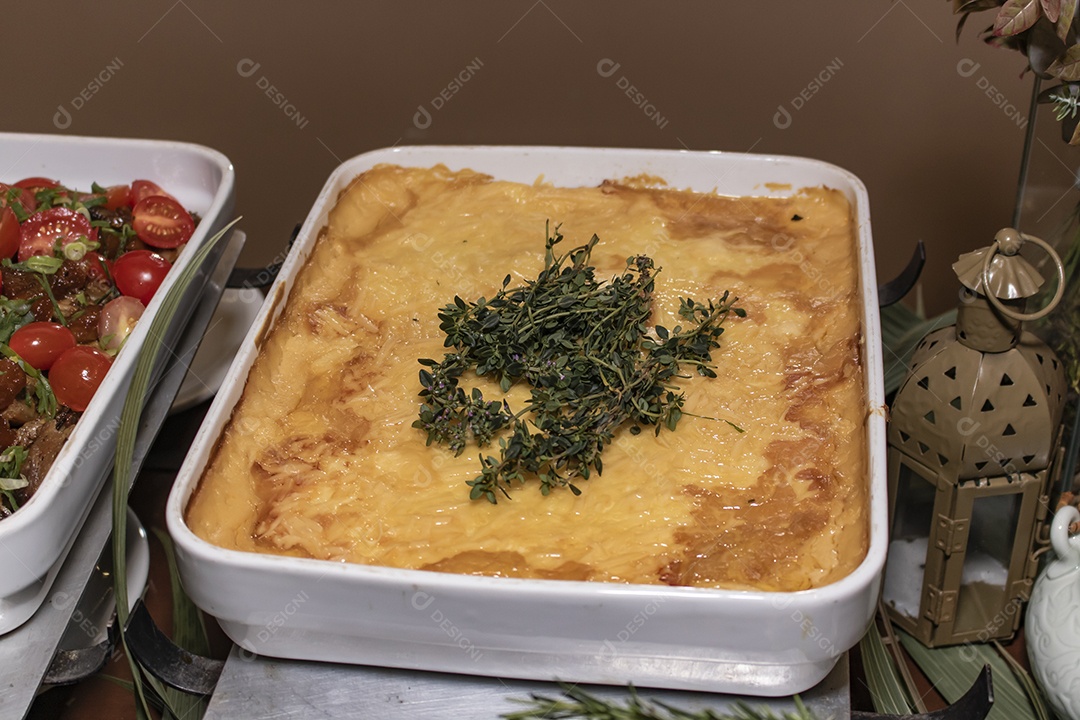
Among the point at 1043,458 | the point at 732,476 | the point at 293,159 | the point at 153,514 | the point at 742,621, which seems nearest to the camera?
the point at 742,621

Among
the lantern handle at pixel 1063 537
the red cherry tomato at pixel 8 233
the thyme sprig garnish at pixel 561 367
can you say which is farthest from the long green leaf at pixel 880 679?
the red cherry tomato at pixel 8 233

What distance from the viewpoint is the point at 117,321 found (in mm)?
1514

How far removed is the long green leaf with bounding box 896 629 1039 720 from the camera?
60.4 inches

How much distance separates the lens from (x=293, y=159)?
2.24 metres

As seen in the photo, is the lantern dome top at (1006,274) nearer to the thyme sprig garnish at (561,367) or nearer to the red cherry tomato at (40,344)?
the thyme sprig garnish at (561,367)

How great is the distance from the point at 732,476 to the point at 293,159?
135 cm

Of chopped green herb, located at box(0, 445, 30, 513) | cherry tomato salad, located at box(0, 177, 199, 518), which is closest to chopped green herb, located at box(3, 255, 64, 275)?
cherry tomato salad, located at box(0, 177, 199, 518)

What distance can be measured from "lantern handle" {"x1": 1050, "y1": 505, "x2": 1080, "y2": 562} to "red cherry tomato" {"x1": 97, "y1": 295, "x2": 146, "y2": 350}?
1278 millimetres

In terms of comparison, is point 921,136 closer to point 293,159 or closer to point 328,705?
point 293,159

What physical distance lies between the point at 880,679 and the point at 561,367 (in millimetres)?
609

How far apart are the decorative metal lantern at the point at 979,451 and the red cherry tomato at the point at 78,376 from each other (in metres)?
1.07

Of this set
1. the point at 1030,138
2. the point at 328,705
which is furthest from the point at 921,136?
the point at 328,705

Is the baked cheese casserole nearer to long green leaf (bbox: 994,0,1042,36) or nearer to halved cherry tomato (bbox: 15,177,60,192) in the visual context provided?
long green leaf (bbox: 994,0,1042,36)

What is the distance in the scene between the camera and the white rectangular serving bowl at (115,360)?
120 cm
